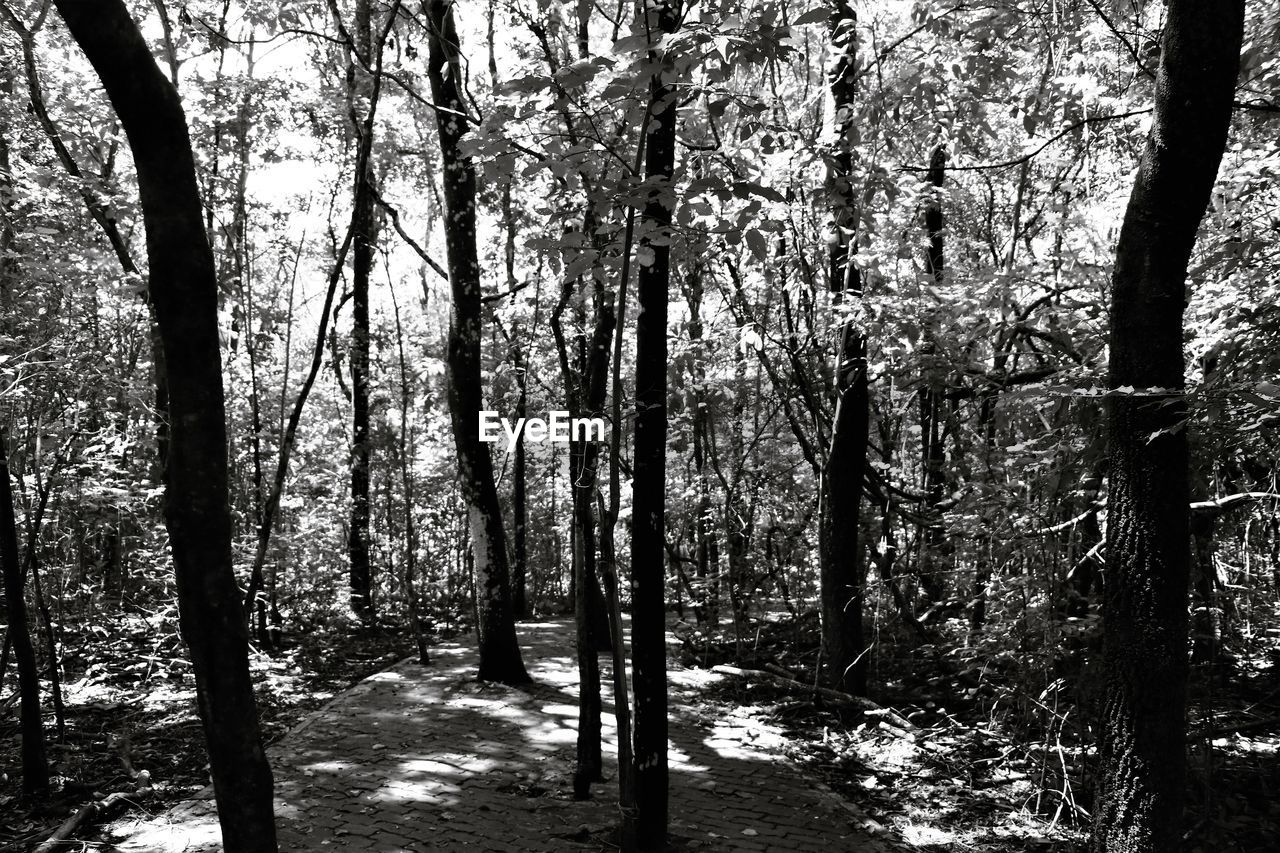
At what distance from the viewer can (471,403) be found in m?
11.0

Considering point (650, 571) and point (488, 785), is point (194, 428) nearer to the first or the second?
point (650, 571)

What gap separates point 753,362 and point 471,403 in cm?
386

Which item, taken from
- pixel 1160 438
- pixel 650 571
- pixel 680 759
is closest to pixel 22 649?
pixel 650 571

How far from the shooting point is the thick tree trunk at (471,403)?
422 inches

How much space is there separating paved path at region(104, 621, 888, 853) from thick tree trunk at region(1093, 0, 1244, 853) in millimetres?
2299

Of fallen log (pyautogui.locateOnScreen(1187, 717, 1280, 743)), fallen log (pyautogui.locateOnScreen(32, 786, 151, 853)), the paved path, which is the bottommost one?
the paved path

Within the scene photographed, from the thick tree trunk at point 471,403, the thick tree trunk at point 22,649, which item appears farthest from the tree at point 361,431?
the thick tree trunk at point 22,649

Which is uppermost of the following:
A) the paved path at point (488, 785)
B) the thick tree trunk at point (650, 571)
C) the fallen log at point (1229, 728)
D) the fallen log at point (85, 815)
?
the thick tree trunk at point (650, 571)

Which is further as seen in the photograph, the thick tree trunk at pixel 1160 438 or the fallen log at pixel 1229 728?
the fallen log at pixel 1229 728

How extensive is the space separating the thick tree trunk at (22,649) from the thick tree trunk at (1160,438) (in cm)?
703

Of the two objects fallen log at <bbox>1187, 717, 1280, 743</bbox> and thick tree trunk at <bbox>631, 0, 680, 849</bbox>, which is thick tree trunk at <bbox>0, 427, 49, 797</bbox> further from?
fallen log at <bbox>1187, 717, 1280, 743</bbox>

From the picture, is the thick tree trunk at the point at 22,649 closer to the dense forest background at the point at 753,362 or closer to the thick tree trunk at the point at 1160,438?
the dense forest background at the point at 753,362

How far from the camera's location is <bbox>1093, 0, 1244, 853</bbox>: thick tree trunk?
4.39 meters

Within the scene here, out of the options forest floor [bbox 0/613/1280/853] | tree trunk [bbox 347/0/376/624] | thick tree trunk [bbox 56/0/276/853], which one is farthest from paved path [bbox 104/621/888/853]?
tree trunk [bbox 347/0/376/624]
